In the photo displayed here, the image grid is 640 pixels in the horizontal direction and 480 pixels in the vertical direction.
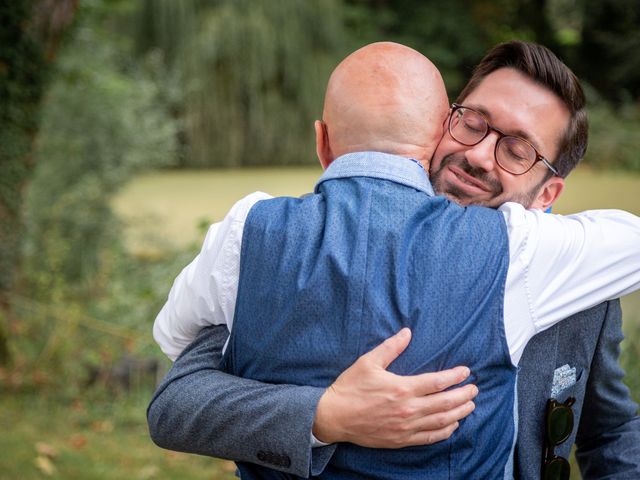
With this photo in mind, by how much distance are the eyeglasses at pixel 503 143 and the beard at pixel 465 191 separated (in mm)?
42

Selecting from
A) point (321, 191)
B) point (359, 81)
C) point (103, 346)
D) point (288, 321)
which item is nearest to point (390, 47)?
point (359, 81)

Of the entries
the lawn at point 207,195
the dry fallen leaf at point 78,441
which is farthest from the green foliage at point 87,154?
the dry fallen leaf at point 78,441

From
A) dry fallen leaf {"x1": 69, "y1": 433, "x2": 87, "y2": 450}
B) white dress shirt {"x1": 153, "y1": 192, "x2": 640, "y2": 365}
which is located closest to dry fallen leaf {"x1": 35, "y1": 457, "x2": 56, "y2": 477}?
dry fallen leaf {"x1": 69, "y1": 433, "x2": 87, "y2": 450}

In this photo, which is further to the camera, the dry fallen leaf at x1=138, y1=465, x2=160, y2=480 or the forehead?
the dry fallen leaf at x1=138, y1=465, x2=160, y2=480

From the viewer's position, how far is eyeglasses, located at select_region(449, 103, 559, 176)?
1709 mm

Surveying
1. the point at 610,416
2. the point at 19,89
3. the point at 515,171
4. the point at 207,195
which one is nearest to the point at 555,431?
the point at 610,416

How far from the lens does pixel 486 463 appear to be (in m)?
1.34

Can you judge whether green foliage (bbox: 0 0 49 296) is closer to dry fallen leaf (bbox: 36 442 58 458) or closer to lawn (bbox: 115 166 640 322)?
dry fallen leaf (bbox: 36 442 58 458)

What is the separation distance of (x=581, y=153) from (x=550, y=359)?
1.95 ft

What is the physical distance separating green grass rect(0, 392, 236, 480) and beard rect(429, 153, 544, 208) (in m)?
2.48

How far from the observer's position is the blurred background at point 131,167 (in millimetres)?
4328

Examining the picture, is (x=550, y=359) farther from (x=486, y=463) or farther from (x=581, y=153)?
(x=581, y=153)

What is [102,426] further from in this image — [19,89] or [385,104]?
[385,104]

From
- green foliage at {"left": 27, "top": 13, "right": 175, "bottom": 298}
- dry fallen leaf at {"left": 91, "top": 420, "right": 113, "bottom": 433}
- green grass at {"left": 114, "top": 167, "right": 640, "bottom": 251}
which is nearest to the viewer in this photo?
dry fallen leaf at {"left": 91, "top": 420, "right": 113, "bottom": 433}
